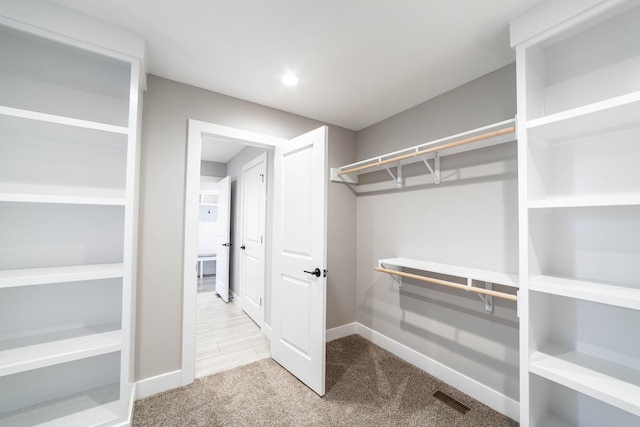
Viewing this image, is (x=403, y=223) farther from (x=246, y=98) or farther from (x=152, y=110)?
(x=152, y=110)

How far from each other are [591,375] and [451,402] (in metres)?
0.98

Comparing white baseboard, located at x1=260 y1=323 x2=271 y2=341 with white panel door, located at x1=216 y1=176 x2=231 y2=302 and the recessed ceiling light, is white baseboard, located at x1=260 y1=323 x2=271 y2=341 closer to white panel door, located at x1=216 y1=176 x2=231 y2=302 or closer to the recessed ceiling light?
white panel door, located at x1=216 y1=176 x2=231 y2=302

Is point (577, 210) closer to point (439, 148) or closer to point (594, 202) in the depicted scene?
point (594, 202)

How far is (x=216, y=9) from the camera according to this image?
4.56ft

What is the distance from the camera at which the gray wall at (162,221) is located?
1.94 metres

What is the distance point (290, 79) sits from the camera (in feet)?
6.73

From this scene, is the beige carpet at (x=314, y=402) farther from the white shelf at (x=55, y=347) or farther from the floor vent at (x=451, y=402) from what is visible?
the white shelf at (x=55, y=347)

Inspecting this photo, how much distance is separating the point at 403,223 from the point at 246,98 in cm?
191

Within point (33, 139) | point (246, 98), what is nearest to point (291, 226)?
point (246, 98)

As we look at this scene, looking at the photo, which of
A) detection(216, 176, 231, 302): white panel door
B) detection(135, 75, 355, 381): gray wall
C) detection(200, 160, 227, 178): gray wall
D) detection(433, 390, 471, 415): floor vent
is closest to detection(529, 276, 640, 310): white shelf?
detection(433, 390, 471, 415): floor vent

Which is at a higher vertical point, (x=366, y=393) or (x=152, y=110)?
(x=152, y=110)

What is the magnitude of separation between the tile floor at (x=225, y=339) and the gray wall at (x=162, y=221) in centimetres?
45

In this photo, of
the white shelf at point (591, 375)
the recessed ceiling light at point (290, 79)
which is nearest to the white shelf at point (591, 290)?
the white shelf at point (591, 375)

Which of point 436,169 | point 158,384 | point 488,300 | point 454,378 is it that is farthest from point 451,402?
point 158,384
